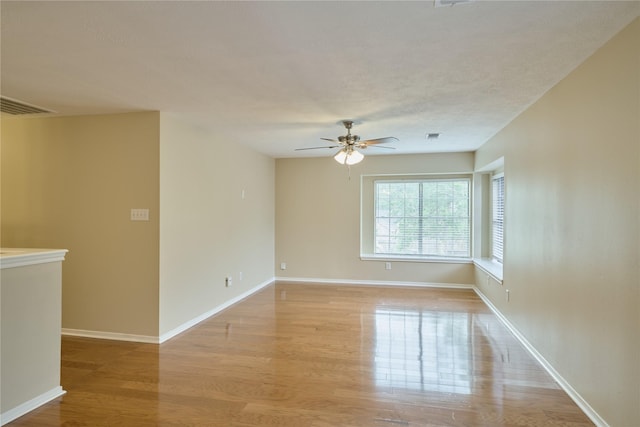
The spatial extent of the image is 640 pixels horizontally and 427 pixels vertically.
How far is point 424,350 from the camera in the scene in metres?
3.25

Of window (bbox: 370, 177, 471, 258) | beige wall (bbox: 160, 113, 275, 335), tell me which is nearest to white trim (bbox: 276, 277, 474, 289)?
window (bbox: 370, 177, 471, 258)

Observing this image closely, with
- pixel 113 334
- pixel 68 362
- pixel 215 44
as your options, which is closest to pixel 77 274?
pixel 113 334

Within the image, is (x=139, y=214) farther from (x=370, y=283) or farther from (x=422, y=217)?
(x=422, y=217)

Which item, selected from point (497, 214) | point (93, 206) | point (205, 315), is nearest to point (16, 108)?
point (93, 206)

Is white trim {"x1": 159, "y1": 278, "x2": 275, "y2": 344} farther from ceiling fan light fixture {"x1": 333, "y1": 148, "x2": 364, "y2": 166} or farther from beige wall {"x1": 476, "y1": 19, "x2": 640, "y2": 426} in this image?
beige wall {"x1": 476, "y1": 19, "x2": 640, "y2": 426}

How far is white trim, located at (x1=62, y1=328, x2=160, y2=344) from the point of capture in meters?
3.47

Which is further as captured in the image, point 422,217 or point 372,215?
point 372,215

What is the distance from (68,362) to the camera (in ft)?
9.84

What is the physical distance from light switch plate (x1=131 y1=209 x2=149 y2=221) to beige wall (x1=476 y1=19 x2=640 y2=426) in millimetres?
3750

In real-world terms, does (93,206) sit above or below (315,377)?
above

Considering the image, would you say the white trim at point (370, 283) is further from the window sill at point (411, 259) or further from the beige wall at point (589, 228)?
the beige wall at point (589, 228)

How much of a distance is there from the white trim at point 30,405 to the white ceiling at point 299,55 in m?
2.31

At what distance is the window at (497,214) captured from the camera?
202 inches

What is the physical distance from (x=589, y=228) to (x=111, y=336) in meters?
4.37
